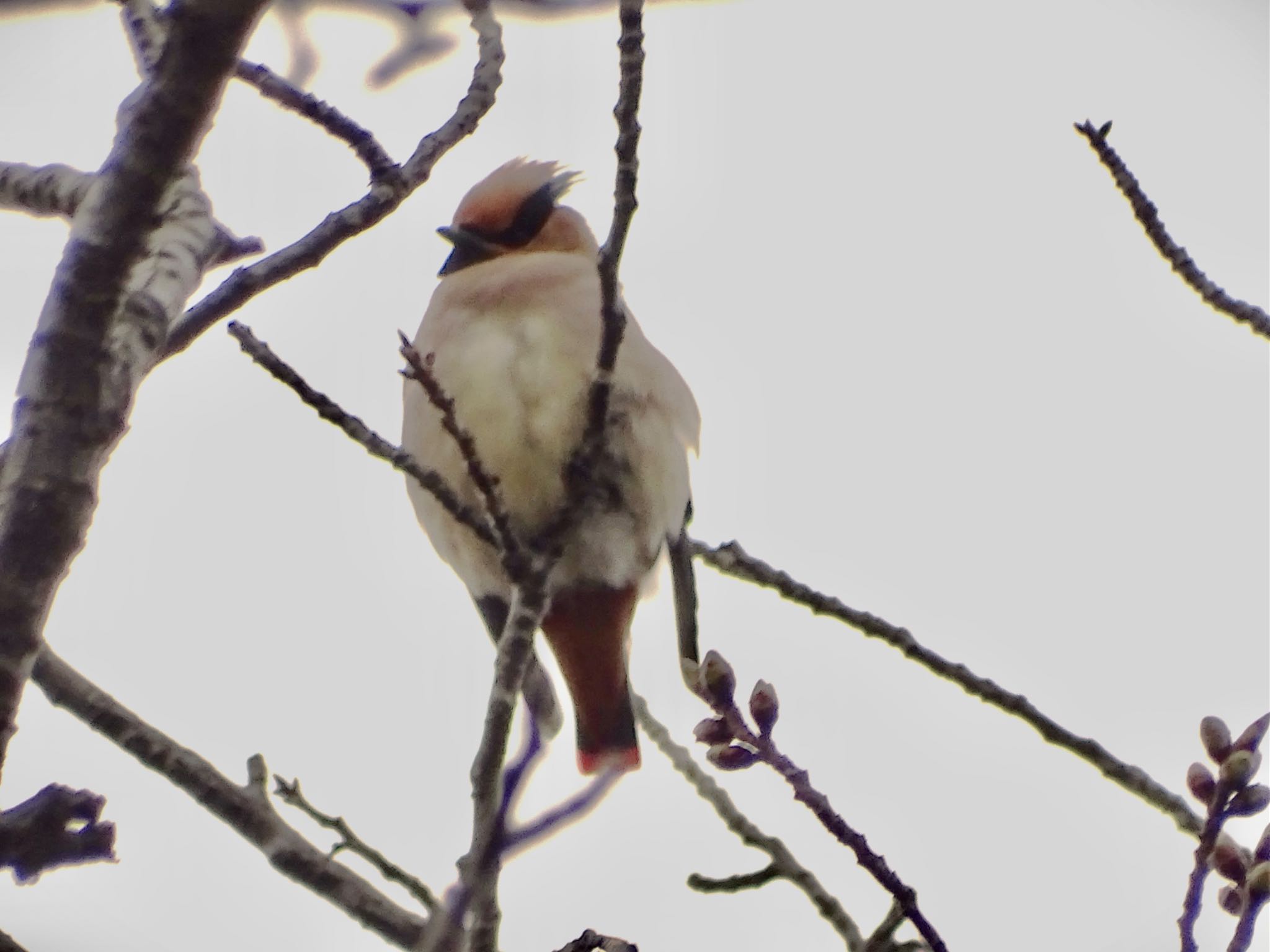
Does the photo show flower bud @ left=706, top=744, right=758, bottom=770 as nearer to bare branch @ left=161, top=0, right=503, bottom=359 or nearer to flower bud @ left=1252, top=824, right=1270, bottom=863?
flower bud @ left=1252, top=824, right=1270, bottom=863

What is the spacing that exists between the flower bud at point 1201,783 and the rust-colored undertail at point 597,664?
1820 millimetres

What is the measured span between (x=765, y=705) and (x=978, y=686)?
0.66 meters

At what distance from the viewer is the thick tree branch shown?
1484mm

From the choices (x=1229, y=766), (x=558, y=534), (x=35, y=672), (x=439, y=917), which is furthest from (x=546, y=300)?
(x=1229, y=766)

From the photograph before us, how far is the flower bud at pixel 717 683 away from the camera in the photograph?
1761 mm

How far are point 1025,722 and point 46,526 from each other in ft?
4.63

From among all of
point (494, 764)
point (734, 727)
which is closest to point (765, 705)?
point (734, 727)

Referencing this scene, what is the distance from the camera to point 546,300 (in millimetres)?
3240

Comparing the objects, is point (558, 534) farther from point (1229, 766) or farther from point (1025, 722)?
point (1229, 766)

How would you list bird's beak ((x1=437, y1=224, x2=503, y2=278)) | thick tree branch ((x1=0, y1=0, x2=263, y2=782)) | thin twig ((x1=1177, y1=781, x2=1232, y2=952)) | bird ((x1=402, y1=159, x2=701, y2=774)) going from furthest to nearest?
bird's beak ((x1=437, y1=224, x2=503, y2=278))
bird ((x1=402, y1=159, x2=701, y2=774))
thick tree branch ((x1=0, y1=0, x2=263, y2=782))
thin twig ((x1=1177, y1=781, x2=1232, y2=952))

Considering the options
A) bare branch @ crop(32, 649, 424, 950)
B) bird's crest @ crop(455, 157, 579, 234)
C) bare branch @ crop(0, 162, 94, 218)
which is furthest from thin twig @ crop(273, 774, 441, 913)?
bird's crest @ crop(455, 157, 579, 234)

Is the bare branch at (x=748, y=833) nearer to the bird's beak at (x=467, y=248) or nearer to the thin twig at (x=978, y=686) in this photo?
the thin twig at (x=978, y=686)

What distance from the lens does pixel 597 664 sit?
341 centimetres

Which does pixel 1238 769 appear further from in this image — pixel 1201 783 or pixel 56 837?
pixel 56 837
